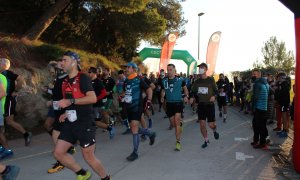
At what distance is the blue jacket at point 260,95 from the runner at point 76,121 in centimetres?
501

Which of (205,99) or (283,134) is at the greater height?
(205,99)

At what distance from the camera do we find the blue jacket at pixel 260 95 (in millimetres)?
9000

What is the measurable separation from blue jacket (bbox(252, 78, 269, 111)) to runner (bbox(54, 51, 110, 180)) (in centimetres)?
501

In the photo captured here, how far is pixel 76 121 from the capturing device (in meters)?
5.16

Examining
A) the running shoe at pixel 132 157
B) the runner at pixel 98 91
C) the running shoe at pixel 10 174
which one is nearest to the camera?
the running shoe at pixel 10 174

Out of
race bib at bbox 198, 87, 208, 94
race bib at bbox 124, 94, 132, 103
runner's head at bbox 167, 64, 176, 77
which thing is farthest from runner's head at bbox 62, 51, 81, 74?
race bib at bbox 198, 87, 208, 94

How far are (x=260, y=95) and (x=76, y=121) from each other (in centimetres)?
524

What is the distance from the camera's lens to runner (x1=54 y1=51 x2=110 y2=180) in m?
5.11

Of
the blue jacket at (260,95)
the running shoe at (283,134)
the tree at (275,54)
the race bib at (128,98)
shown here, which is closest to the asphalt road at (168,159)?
the running shoe at (283,134)

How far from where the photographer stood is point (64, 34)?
20547mm

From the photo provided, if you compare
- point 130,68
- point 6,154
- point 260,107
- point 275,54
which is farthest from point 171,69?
point 275,54

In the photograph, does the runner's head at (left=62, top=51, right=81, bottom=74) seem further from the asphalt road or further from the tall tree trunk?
the tall tree trunk

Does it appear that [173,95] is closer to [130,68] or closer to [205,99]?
[205,99]

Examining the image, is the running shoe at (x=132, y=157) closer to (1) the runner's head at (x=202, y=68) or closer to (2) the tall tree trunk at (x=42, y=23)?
(1) the runner's head at (x=202, y=68)
